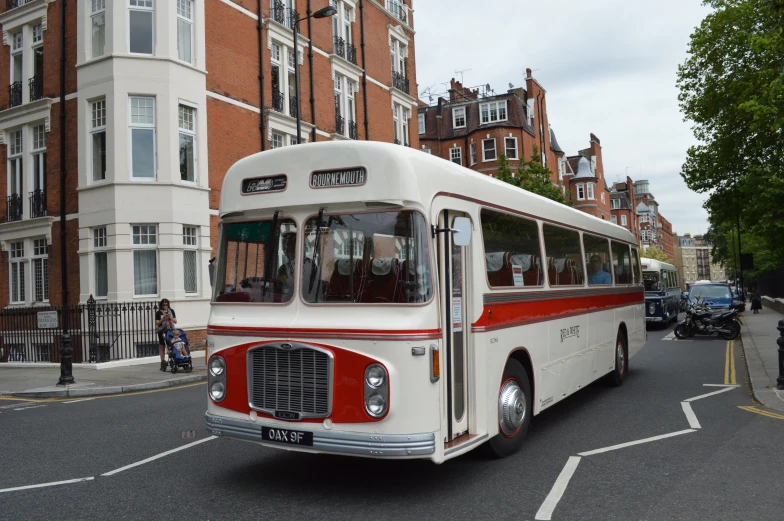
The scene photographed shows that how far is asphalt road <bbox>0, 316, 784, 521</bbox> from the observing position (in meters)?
5.23

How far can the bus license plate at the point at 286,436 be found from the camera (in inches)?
212

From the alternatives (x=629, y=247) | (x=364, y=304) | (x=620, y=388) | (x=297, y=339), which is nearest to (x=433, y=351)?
(x=364, y=304)

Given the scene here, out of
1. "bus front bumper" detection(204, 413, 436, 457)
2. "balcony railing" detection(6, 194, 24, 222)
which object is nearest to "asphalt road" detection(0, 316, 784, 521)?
"bus front bumper" detection(204, 413, 436, 457)

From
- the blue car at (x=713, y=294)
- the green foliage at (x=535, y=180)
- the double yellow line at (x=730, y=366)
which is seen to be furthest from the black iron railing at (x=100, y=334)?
the green foliage at (x=535, y=180)

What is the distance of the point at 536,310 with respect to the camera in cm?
762

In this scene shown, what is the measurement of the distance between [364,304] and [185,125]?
17375 mm

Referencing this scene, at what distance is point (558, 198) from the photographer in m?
37.3

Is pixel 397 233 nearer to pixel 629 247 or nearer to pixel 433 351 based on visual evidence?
pixel 433 351

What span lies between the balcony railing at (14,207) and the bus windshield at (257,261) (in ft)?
65.3

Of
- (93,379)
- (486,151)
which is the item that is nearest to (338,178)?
(93,379)

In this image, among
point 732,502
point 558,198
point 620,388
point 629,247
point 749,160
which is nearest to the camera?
point 732,502

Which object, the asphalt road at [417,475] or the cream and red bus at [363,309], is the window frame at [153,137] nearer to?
the asphalt road at [417,475]

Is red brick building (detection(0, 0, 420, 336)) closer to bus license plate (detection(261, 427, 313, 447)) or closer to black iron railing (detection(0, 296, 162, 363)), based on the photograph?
black iron railing (detection(0, 296, 162, 363))

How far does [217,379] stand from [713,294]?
2344 cm
